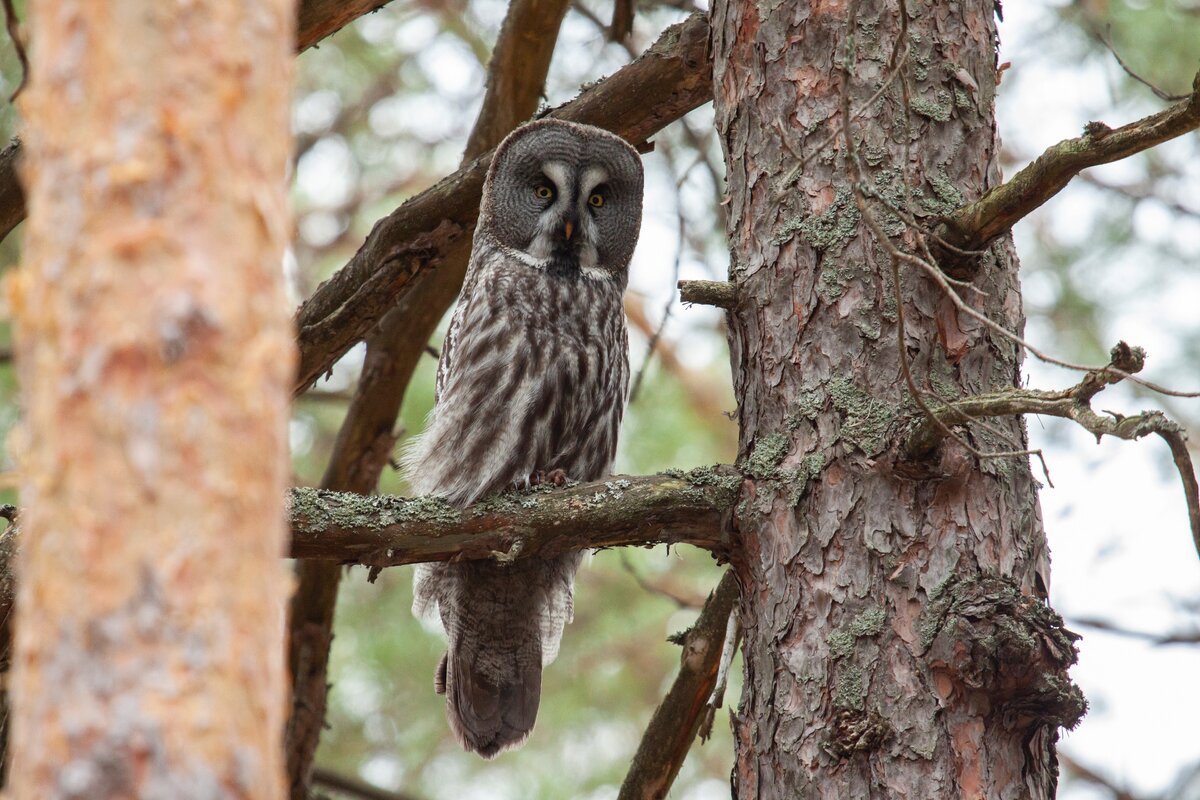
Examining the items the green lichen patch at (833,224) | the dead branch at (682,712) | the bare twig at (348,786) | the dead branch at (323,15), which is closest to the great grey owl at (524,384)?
the bare twig at (348,786)

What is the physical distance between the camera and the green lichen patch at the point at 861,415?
90.6 inches

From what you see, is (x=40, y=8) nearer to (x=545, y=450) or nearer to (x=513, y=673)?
(x=545, y=450)

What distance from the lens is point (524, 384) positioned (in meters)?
3.31

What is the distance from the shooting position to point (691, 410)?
568 cm

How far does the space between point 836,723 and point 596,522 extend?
542mm

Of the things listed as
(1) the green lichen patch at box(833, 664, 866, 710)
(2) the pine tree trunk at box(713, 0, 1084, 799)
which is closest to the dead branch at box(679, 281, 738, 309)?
(2) the pine tree trunk at box(713, 0, 1084, 799)

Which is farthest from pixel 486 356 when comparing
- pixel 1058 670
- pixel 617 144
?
pixel 1058 670

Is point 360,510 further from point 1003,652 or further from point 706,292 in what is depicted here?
point 1003,652

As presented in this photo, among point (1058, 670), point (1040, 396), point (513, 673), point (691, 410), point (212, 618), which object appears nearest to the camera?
point (212, 618)

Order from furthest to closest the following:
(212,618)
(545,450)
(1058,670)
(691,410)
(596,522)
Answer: (691,410), (545,450), (596,522), (1058,670), (212,618)

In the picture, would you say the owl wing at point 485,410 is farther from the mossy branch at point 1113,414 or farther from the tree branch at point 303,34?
the mossy branch at point 1113,414

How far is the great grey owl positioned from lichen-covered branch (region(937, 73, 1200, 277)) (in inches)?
49.3

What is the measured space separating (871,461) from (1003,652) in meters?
0.39

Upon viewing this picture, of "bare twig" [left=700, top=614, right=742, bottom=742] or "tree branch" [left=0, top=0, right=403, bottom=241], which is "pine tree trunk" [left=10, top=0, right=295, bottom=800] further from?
"tree branch" [left=0, top=0, right=403, bottom=241]
